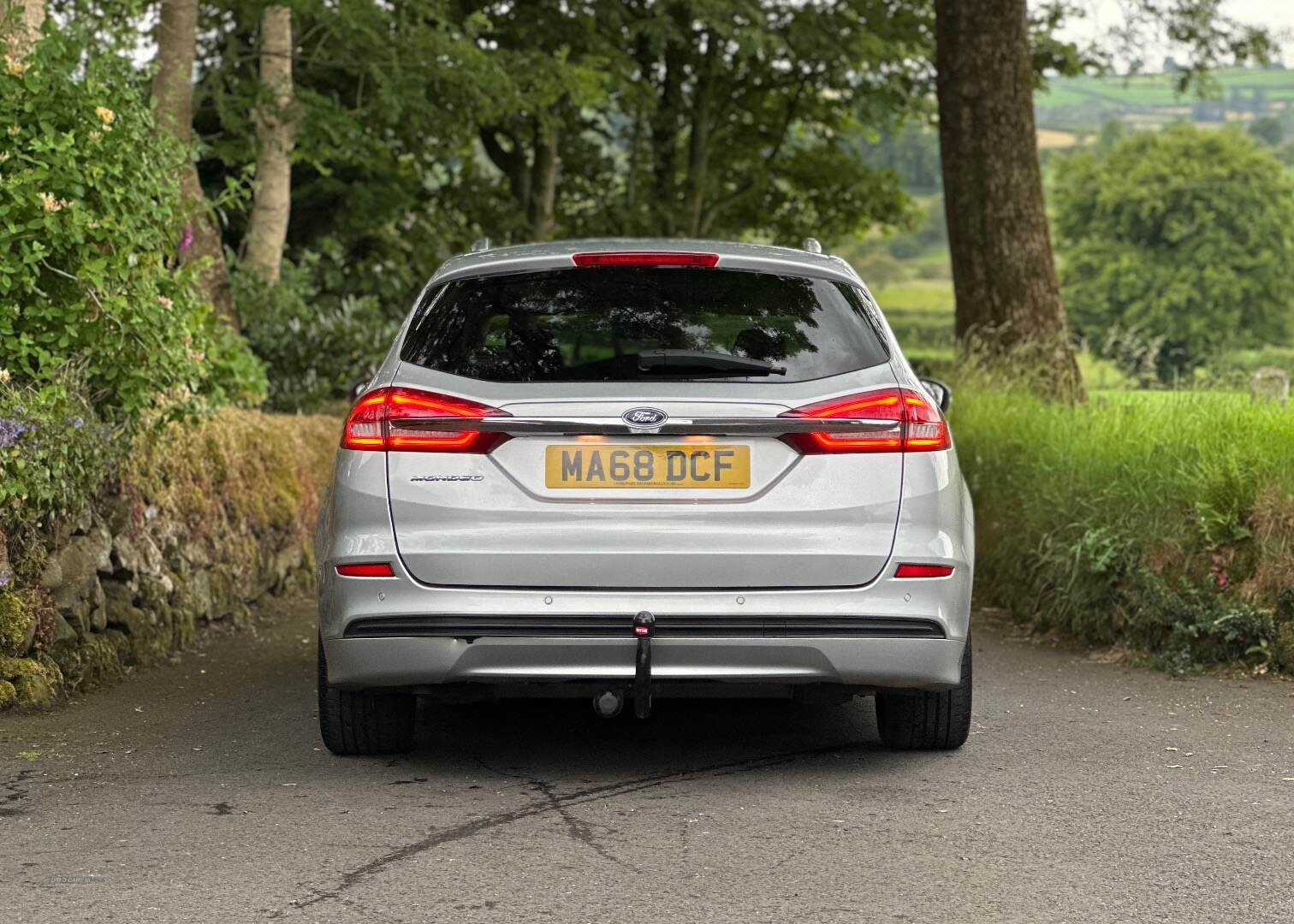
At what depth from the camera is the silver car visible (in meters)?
5.50

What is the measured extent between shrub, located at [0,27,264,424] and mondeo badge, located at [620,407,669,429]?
3325 millimetres

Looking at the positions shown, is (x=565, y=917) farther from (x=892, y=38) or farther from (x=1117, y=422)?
(x=892, y=38)

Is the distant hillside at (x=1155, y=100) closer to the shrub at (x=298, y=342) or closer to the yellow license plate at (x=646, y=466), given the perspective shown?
the shrub at (x=298, y=342)

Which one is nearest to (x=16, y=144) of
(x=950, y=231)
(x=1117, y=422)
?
(x=1117, y=422)

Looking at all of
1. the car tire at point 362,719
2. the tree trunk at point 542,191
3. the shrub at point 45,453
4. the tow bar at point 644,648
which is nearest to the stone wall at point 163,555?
the shrub at point 45,453

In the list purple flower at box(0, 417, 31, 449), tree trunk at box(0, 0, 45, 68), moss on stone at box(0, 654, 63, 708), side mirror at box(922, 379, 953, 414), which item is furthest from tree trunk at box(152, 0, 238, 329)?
side mirror at box(922, 379, 953, 414)

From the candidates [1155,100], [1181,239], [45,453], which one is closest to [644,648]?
[45,453]

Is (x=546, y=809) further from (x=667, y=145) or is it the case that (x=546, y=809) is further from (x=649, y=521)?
(x=667, y=145)

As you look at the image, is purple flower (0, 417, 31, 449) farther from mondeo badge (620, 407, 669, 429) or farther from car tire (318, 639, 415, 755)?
mondeo badge (620, 407, 669, 429)

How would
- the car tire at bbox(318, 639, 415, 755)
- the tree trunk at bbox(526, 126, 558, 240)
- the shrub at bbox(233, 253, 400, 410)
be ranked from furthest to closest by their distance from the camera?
the tree trunk at bbox(526, 126, 558, 240) → the shrub at bbox(233, 253, 400, 410) → the car tire at bbox(318, 639, 415, 755)

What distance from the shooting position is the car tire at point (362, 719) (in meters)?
6.21

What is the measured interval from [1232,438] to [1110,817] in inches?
163

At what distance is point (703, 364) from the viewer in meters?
5.73

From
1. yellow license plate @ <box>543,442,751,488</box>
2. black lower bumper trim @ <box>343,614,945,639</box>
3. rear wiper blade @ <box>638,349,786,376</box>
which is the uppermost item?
rear wiper blade @ <box>638,349,786,376</box>
